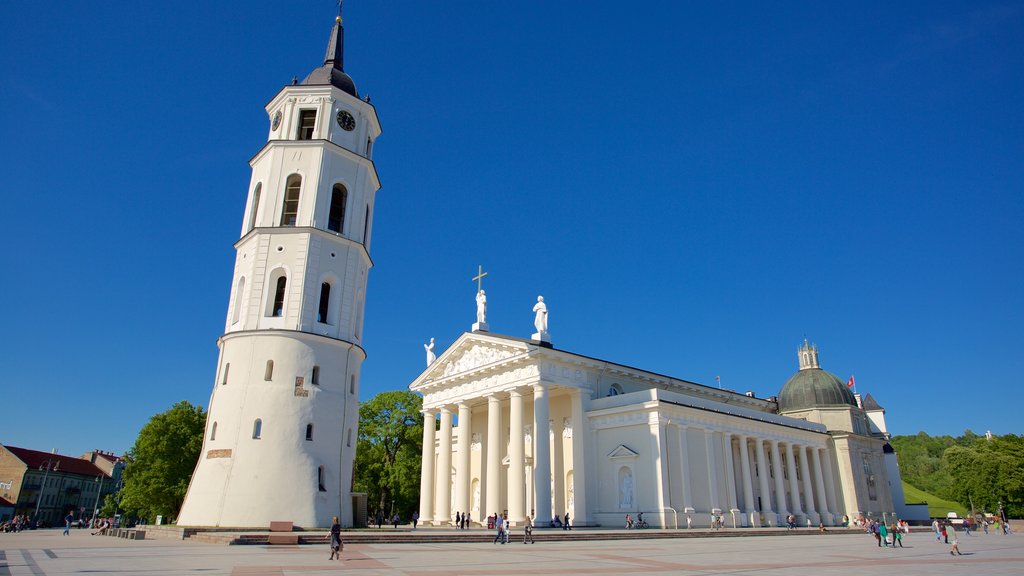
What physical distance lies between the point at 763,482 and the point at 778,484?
2.34 meters

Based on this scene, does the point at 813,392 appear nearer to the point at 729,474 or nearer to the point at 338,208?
the point at 729,474

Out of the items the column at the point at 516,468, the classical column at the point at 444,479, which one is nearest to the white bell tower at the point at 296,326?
the column at the point at 516,468

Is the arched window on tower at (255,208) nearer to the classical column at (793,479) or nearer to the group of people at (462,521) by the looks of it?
the group of people at (462,521)

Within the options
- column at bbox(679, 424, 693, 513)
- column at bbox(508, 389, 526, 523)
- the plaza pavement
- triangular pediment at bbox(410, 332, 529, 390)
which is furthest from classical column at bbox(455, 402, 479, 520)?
the plaza pavement

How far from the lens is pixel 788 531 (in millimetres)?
34781

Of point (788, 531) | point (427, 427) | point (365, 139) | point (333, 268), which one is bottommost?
point (788, 531)

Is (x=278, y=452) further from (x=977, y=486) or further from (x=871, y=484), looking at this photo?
(x=977, y=486)

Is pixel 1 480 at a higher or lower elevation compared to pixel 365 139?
Result: lower

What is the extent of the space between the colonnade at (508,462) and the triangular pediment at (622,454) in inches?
68.4

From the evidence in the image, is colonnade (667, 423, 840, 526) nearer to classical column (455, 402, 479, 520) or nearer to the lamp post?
classical column (455, 402, 479, 520)

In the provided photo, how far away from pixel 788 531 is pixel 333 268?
28.6 m

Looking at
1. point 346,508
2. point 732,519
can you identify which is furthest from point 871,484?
point 346,508

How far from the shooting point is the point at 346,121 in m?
31.1

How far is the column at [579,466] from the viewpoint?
35438 mm
